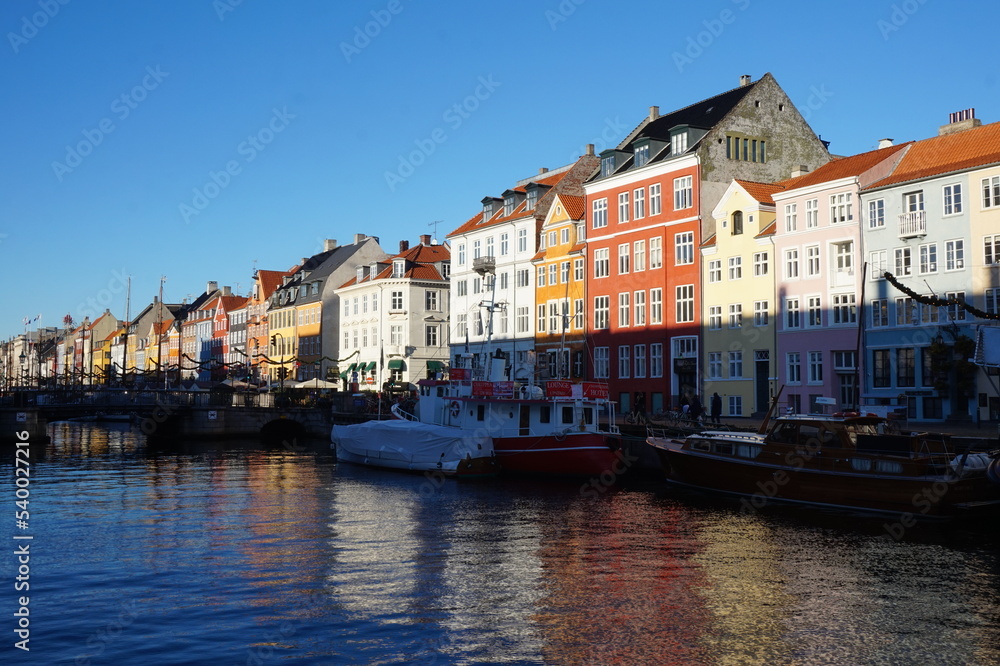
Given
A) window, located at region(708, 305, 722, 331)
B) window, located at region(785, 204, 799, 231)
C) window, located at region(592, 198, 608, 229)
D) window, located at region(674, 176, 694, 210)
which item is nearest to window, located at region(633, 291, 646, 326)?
window, located at region(708, 305, 722, 331)

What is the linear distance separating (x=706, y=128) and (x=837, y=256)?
1276 centimetres

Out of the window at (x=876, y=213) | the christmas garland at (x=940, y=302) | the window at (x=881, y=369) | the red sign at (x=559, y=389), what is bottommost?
the red sign at (x=559, y=389)

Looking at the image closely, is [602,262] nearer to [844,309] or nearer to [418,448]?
[844,309]

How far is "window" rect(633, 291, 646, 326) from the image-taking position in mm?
60812

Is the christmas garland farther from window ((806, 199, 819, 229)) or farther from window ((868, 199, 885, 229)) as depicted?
window ((806, 199, 819, 229))

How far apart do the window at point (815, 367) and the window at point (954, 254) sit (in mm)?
7706

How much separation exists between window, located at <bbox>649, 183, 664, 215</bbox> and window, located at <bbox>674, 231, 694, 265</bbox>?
2.40 metres

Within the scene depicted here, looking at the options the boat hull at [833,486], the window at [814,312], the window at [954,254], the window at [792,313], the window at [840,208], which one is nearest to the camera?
the boat hull at [833,486]

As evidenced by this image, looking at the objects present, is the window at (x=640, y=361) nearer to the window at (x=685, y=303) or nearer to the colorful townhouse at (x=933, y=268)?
the window at (x=685, y=303)

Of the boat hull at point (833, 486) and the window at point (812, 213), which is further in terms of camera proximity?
the window at point (812, 213)

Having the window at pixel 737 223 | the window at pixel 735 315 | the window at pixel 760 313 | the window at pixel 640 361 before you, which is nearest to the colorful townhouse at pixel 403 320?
the window at pixel 640 361

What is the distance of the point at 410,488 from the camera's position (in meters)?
39.8

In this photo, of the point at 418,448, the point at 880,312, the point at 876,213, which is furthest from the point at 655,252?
the point at 418,448

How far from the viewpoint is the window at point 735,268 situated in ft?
179
